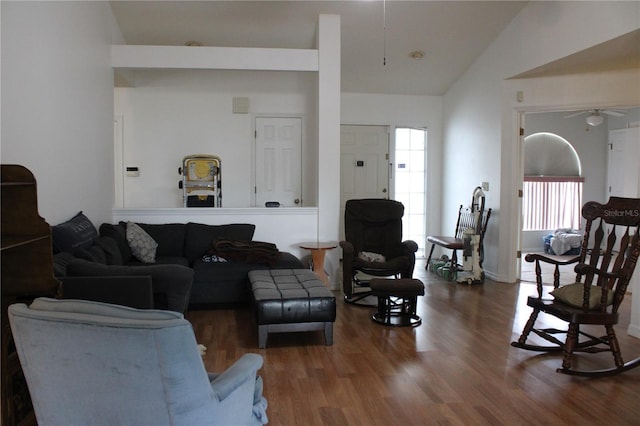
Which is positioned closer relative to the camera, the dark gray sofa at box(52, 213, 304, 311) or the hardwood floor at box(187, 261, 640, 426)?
the hardwood floor at box(187, 261, 640, 426)

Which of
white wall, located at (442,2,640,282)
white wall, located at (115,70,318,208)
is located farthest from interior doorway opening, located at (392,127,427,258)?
white wall, located at (115,70,318,208)

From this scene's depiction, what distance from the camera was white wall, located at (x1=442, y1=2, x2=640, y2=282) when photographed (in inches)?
193

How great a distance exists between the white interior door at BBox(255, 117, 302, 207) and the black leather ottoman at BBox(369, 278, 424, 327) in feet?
9.83

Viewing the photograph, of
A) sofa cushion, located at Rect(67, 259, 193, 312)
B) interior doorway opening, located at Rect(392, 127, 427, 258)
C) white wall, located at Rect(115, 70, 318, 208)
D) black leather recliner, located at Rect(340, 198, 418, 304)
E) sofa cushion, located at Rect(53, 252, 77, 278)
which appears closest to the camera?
sofa cushion, located at Rect(53, 252, 77, 278)

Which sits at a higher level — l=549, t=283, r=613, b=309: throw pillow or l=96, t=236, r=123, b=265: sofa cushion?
l=96, t=236, r=123, b=265: sofa cushion

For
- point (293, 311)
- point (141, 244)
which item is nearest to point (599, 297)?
point (293, 311)

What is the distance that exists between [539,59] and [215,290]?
4.15 meters

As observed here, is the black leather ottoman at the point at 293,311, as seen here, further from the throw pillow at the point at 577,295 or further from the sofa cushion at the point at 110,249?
the throw pillow at the point at 577,295

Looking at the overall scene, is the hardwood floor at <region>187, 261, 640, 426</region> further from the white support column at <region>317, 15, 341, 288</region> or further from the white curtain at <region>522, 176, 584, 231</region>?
the white curtain at <region>522, 176, 584, 231</region>

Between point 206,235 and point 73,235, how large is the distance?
166cm

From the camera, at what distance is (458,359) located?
11.5 ft

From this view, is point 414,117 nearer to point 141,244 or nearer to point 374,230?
point 374,230

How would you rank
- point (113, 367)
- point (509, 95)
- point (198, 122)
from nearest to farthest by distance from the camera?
1. point (113, 367)
2. point (509, 95)
3. point (198, 122)

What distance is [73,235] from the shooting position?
3.84m
